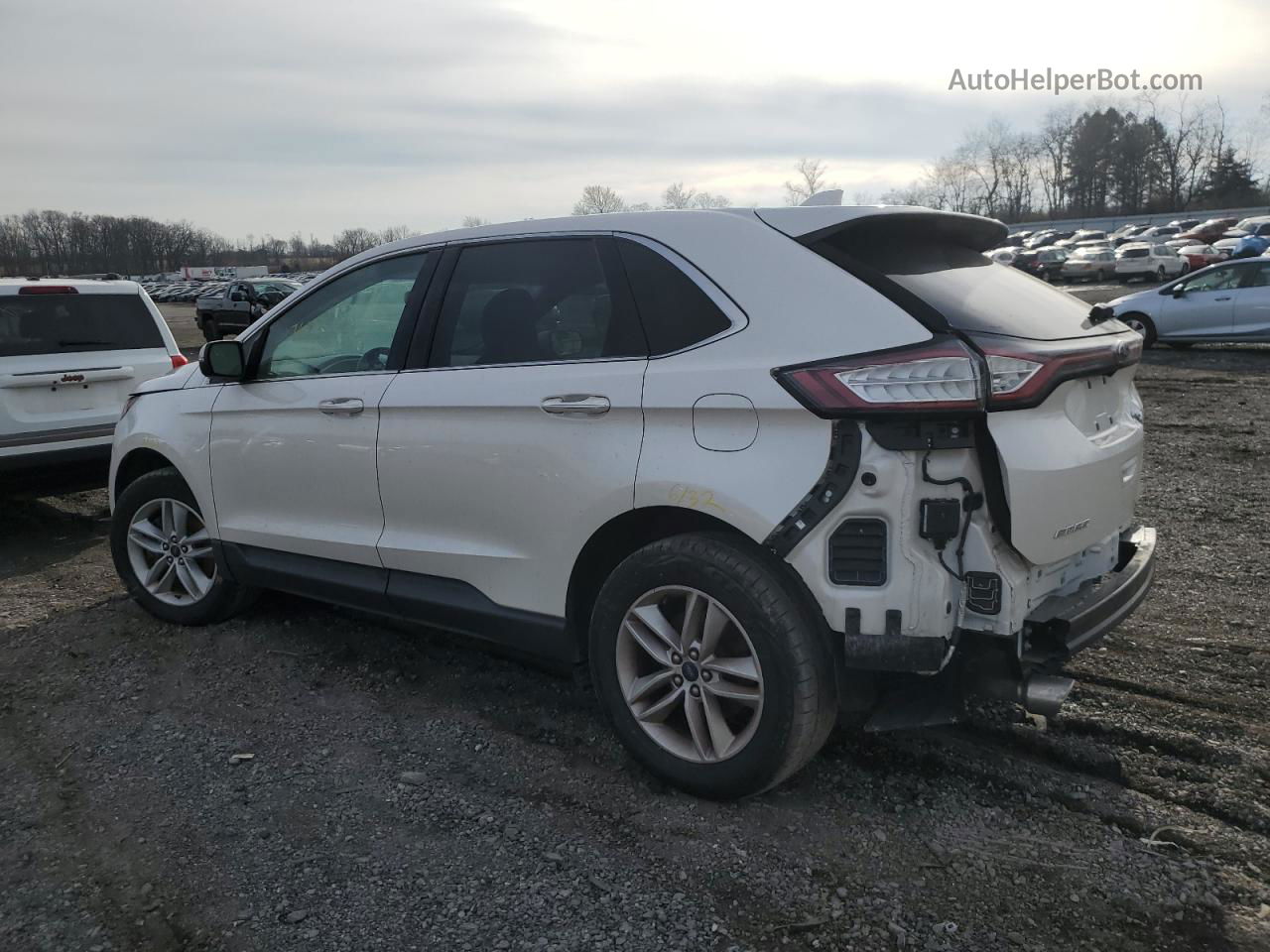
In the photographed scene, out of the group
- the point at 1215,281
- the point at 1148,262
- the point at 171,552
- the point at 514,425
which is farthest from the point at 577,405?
the point at 1148,262

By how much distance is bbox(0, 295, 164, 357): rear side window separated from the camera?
6.72 meters

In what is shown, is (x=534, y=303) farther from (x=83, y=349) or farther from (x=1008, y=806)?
(x=83, y=349)

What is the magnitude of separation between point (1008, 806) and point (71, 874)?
289 cm

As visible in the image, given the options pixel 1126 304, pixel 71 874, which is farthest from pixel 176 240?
pixel 71 874

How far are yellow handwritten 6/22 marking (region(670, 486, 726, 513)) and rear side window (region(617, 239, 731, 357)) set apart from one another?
1.53 ft

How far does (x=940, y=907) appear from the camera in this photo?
104 inches

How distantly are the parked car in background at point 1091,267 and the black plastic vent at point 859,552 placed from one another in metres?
41.5

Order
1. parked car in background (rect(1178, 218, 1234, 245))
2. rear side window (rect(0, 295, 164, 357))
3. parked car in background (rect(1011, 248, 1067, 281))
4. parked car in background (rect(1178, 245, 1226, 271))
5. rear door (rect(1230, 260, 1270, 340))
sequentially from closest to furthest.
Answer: rear side window (rect(0, 295, 164, 357))
rear door (rect(1230, 260, 1270, 340))
parked car in background (rect(1178, 245, 1226, 271))
parked car in background (rect(1011, 248, 1067, 281))
parked car in background (rect(1178, 218, 1234, 245))

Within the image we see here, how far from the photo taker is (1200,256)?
3869cm

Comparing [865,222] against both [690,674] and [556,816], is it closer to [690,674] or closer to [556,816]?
[690,674]

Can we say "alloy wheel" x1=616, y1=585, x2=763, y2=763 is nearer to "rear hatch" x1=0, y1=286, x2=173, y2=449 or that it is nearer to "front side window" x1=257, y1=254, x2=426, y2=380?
"front side window" x1=257, y1=254, x2=426, y2=380

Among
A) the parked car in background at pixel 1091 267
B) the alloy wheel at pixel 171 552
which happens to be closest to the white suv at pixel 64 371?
the alloy wheel at pixel 171 552

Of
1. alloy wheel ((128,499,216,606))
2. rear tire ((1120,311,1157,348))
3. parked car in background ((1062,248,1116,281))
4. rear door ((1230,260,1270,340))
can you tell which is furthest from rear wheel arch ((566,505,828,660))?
parked car in background ((1062,248,1116,281))

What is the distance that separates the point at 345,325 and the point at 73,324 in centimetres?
391
